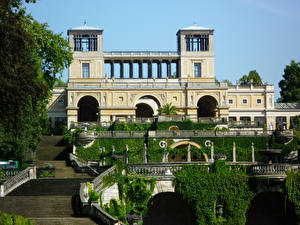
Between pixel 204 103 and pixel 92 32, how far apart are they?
55.0 ft

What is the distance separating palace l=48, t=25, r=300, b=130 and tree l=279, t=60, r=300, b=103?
9.88 metres

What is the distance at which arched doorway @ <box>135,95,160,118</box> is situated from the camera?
220 feet

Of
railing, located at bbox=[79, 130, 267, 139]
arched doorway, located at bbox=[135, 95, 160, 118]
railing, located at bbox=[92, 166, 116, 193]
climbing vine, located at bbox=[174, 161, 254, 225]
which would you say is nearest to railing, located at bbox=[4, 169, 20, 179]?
railing, located at bbox=[92, 166, 116, 193]

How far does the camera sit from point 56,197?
25438mm

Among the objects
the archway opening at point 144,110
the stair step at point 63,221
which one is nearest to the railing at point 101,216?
the stair step at point 63,221

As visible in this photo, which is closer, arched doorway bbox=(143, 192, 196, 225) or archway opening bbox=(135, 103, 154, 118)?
arched doorway bbox=(143, 192, 196, 225)

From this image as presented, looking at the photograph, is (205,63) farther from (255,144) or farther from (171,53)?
(255,144)

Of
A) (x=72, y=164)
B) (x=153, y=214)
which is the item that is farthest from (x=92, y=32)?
(x=153, y=214)

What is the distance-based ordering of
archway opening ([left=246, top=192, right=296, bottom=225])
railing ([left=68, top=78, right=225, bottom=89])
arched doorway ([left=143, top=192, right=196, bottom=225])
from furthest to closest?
1. railing ([left=68, top=78, right=225, bottom=89])
2. arched doorway ([left=143, top=192, right=196, bottom=225])
3. archway opening ([left=246, top=192, right=296, bottom=225])

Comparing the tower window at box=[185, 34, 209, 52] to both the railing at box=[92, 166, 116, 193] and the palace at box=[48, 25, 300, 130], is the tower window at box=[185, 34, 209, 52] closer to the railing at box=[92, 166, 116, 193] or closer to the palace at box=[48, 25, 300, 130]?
the palace at box=[48, 25, 300, 130]

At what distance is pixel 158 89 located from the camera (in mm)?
65562

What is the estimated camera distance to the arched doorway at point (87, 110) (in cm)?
6938

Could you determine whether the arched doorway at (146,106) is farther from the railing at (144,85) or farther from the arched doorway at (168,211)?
the arched doorway at (168,211)

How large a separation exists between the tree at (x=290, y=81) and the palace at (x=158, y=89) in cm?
988
